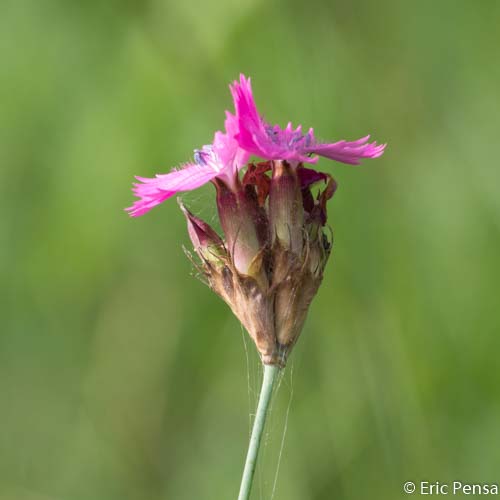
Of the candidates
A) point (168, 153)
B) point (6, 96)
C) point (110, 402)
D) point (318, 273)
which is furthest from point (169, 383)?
point (318, 273)

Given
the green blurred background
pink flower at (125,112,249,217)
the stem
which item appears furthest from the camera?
the green blurred background

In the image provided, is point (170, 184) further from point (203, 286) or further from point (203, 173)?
point (203, 286)

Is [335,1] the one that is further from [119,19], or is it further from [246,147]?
[246,147]

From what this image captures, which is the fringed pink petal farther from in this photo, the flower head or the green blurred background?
the green blurred background

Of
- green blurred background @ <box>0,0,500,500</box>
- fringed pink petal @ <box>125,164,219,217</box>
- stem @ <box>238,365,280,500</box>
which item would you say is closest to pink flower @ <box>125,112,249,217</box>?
fringed pink petal @ <box>125,164,219,217</box>

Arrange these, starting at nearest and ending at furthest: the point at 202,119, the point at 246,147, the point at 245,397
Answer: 1. the point at 246,147
2. the point at 245,397
3. the point at 202,119

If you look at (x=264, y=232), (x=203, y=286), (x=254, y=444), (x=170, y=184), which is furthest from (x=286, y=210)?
(x=203, y=286)
